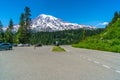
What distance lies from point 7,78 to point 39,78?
1.22m

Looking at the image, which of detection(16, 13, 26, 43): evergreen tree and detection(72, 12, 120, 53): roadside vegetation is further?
detection(16, 13, 26, 43): evergreen tree

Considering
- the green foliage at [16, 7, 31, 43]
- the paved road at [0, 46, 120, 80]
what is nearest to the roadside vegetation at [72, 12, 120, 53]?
the paved road at [0, 46, 120, 80]

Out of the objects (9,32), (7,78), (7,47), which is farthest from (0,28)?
(7,78)

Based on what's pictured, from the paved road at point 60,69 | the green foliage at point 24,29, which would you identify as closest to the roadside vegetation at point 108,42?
the paved road at point 60,69

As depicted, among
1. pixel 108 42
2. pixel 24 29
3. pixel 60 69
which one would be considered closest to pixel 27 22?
pixel 24 29

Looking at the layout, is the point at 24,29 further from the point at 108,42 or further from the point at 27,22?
the point at 108,42

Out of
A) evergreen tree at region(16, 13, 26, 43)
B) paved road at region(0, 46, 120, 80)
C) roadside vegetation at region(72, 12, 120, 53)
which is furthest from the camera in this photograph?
evergreen tree at region(16, 13, 26, 43)

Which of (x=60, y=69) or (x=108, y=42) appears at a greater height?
(x=108, y=42)

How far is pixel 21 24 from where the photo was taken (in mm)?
109875

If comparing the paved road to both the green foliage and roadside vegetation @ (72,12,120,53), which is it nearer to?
roadside vegetation @ (72,12,120,53)

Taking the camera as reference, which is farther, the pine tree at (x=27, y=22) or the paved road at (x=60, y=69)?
Result: the pine tree at (x=27, y=22)

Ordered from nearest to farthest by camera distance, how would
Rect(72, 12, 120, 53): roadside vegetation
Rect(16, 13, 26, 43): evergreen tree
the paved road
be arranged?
the paved road → Rect(72, 12, 120, 53): roadside vegetation → Rect(16, 13, 26, 43): evergreen tree

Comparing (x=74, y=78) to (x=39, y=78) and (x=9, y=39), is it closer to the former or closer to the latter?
(x=39, y=78)

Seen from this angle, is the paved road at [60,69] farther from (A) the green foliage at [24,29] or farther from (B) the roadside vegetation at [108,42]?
(A) the green foliage at [24,29]
